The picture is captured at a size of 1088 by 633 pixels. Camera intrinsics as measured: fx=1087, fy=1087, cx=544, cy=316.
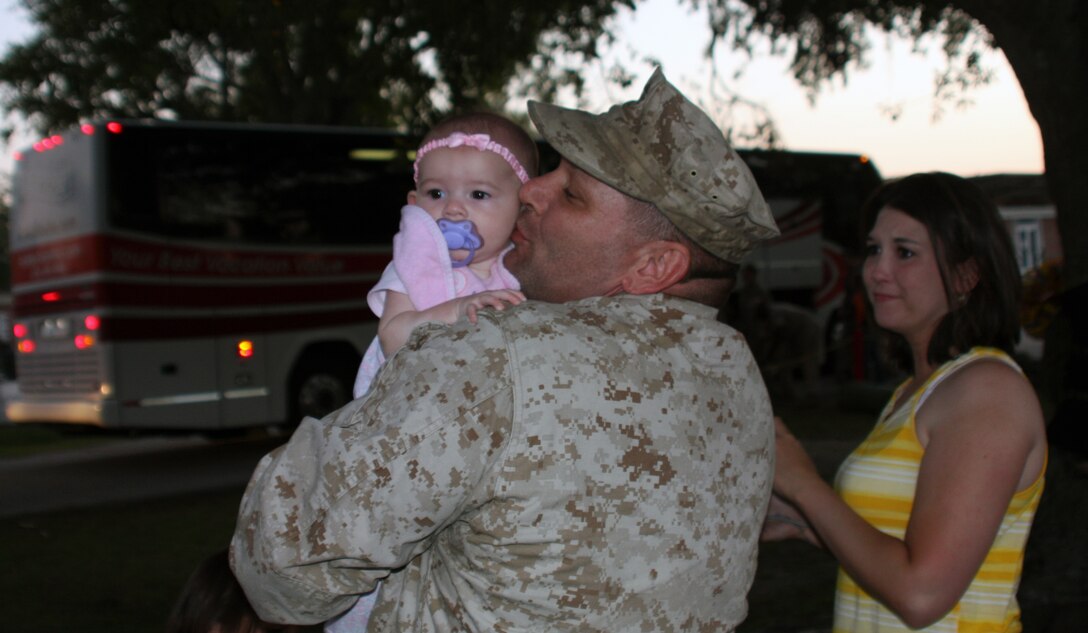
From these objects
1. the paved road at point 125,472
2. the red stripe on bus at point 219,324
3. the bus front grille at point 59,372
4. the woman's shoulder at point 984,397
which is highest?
the woman's shoulder at point 984,397

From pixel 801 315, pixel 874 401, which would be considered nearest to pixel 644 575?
pixel 874 401

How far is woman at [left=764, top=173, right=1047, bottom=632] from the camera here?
82.1 inches

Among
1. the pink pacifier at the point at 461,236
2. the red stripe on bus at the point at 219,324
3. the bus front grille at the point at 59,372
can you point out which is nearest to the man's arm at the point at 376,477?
the pink pacifier at the point at 461,236

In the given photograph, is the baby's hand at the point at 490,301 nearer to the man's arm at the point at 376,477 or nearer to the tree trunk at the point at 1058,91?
the man's arm at the point at 376,477

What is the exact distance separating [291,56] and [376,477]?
15.8 m

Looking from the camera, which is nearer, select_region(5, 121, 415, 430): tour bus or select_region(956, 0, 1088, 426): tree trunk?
select_region(956, 0, 1088, 426): tree trunk

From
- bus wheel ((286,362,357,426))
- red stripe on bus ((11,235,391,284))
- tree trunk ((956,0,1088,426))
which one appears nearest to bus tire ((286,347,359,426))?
bus wheel ((286,362,357,426))

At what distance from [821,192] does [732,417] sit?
55.0 feet

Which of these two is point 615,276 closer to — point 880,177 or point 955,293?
point 955,293

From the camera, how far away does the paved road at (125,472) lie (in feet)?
30.3

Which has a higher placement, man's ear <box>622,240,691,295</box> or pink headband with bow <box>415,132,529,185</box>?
pink headband with bow <box>415,132,529,185</box>

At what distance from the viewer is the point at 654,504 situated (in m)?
1.54

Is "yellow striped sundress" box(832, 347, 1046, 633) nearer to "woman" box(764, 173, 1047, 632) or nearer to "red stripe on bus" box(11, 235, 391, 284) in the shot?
"woman" box(764, 173, 1047, 632)

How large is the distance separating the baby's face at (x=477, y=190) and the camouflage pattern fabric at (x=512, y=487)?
2.39 ft
